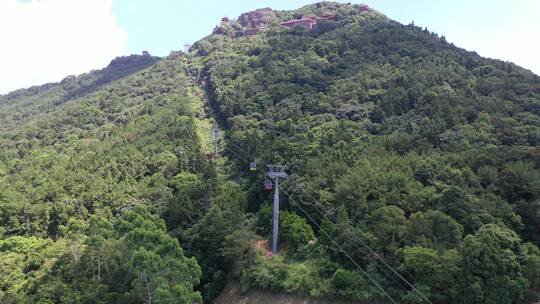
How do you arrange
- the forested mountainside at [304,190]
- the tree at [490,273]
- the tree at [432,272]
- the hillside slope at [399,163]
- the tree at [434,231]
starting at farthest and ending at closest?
the tree at [434,231]
the forested mountainside at [304,190]
the hillside slope at [399,163]
the tree at [432,272]
the tree at [490,273]

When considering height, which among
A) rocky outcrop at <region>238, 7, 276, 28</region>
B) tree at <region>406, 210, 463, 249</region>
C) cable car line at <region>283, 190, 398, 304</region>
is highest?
rocky outcrop at <region>238, 7, 276, 28</region>

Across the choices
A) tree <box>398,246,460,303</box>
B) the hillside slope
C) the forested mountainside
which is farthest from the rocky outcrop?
tree <box>398,246,460,303</box>

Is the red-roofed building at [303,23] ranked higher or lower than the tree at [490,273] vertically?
higher

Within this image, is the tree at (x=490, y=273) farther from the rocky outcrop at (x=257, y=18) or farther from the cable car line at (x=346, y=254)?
the rocky outcrop at (x=257, y=18)

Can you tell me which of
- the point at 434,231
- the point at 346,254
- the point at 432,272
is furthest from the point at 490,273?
the point at 346,254

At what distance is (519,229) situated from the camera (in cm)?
3616

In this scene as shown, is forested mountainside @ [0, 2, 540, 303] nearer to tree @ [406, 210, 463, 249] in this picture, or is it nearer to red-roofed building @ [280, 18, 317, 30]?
tree @ [406, 210, 463, 249]

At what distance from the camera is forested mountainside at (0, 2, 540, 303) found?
110ft

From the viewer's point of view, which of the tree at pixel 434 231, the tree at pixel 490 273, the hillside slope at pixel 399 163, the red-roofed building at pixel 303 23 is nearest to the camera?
the tree at pixel 490 273

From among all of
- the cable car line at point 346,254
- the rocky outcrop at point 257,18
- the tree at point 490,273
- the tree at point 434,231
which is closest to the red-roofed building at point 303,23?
the rocky outcrop at point 257,18

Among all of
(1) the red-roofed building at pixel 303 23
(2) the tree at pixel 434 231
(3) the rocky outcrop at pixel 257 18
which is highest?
(3) the rocky outcrop at pixel 257 18

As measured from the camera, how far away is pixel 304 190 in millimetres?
42469

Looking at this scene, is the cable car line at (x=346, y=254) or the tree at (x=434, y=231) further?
the tree at (x=434, y=231)

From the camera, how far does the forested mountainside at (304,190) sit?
110 feet
